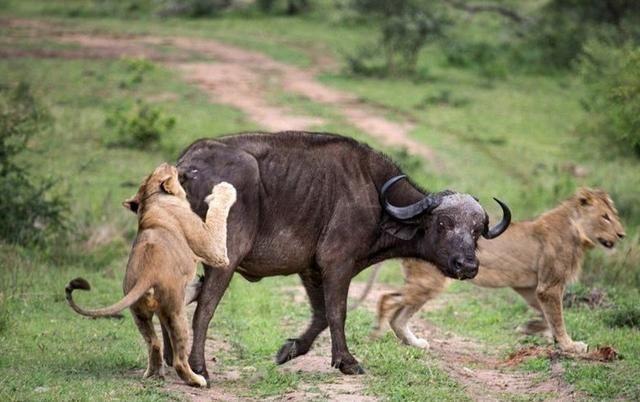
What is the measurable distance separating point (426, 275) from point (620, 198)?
808 centimetres

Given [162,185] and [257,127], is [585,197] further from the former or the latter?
[257,127]

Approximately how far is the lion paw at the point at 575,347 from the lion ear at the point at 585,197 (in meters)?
1.56

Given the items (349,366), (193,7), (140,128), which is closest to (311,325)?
(349,366)

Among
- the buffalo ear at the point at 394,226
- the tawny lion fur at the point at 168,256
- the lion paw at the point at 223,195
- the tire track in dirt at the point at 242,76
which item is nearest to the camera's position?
the tawny lion fur at the point at 168,256

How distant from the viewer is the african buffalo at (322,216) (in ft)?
32.3

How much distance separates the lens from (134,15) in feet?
121

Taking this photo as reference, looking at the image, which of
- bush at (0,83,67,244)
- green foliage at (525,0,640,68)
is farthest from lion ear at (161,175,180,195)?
green foliage at (525,0,640,68)

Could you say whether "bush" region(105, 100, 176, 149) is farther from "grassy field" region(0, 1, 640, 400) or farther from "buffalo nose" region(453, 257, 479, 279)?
"buffalo nose" region(453, 257, 479, 279)

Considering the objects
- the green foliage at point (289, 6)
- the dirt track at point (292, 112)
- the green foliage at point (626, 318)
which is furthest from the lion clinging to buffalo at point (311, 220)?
the green foliage at point (289, 6)

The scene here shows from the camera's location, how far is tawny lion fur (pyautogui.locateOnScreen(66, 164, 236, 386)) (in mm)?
8859

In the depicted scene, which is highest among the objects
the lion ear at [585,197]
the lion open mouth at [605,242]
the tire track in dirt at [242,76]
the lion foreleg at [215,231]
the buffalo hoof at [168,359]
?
the lion foreleg at [215,231]

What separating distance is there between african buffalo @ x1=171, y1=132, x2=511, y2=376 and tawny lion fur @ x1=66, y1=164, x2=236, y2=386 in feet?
0.84

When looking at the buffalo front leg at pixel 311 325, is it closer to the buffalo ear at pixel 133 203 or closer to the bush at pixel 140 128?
the buffalo ear at pixel 133 203


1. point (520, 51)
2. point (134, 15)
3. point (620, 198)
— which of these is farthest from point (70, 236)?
point (134, 15)
